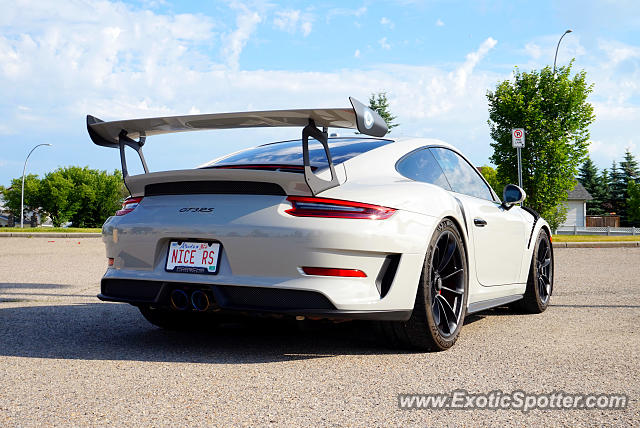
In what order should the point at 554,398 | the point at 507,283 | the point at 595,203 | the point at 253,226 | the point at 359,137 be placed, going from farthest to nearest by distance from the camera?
the point at 595,203, the point at 507,283, the point at 359,137, the point at 253,226, the point at 554,398

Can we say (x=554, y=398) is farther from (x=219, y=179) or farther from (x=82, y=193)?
(x=82, y=193)

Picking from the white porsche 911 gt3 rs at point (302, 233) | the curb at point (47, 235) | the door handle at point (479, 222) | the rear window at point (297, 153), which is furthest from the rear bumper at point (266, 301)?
the curb at point (47, 235)

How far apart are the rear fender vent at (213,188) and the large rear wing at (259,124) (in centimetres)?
25

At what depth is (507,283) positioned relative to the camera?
541 cm

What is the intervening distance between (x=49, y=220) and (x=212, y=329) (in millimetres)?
103436

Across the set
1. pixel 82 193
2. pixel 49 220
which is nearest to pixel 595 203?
pixel 82 193

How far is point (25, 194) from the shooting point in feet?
314

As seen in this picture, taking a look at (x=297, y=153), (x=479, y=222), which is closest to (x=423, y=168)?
(x=479, y=222)

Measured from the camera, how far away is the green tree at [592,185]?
76.1 m

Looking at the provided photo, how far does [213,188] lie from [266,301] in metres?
0.75

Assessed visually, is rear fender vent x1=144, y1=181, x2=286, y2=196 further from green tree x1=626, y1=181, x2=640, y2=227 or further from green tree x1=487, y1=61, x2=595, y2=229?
green tree x1=626, y1=181, x2=640, y2=227

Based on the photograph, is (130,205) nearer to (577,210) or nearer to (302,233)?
(302,233)

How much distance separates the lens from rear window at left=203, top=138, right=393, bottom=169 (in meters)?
4.12

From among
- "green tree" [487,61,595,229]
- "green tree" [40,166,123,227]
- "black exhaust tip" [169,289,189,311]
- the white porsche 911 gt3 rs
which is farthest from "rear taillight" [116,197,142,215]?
"green tree" [40,166,123,227]
